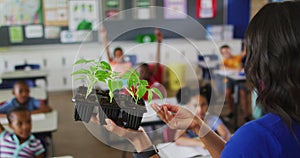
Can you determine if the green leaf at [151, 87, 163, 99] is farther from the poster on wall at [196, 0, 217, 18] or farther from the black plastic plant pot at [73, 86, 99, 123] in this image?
the poster on wall at [196, 0, 217, 18]

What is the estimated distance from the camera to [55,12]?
255 inches

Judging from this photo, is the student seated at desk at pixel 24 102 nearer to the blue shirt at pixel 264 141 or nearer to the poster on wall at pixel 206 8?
the blue shirt at pixel 264 141

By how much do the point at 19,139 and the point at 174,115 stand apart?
2.04 meters

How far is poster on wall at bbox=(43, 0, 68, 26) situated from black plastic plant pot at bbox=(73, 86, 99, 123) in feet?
19.5

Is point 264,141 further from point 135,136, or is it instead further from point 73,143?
point 73,143

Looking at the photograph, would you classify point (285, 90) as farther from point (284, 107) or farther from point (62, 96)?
point (62, 96)

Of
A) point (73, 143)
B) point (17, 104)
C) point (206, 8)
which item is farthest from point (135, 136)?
point (206, 8)

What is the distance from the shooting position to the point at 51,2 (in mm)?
6465

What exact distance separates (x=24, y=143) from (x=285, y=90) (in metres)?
2.27

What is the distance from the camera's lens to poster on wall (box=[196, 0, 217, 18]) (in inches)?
280

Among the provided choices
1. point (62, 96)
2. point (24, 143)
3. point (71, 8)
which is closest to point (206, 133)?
point (24, 143)

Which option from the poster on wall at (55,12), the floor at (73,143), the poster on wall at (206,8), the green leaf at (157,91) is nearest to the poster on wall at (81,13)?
the poster on wall at (55,12)

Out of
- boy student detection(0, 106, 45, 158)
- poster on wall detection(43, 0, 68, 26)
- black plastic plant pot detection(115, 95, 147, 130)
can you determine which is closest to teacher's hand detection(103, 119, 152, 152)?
black plastic plant pot detection(115, 95, 147, 130)

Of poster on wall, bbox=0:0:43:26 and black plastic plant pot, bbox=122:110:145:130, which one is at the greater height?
poster on wall, bbox=0:0:43:26
